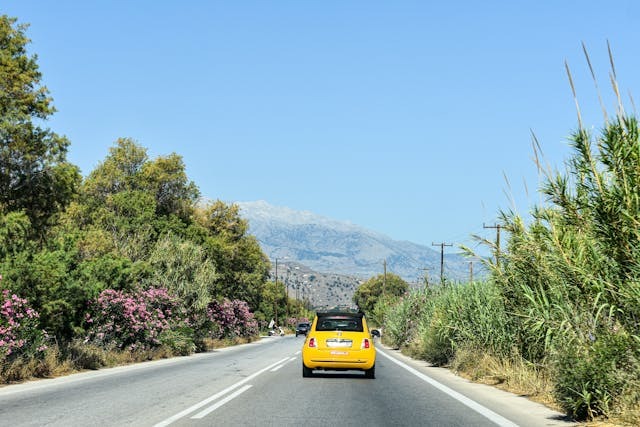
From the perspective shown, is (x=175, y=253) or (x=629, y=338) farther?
(x=175, y=253)

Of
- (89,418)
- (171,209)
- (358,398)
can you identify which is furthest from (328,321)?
(171,209)

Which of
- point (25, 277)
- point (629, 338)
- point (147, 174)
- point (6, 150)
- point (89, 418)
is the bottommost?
point (89, 418)

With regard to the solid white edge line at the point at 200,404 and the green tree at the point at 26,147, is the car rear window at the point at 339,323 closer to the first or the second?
the solid white edge line at the point at 200,404

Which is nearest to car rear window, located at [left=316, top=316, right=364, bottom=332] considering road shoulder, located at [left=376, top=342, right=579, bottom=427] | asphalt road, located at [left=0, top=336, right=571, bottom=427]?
asphalt road, located at [left=0, top=336, right=571, bottom=427]

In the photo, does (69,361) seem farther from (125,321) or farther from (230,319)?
(230,319)

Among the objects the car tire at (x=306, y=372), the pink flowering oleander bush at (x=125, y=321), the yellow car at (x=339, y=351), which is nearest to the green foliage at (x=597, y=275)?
the yellow car at (x=339, y=351)

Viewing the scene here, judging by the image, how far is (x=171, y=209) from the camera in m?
56.1

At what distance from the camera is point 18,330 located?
1766cm

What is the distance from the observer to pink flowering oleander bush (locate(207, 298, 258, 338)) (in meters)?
48.7

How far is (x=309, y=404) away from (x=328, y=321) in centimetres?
664

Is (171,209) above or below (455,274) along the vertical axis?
above

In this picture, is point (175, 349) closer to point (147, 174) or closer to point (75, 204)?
point (75, 204)

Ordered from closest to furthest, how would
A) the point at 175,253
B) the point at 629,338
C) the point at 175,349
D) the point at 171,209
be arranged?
the point at 629,338 → the point at 175,349 → the point at 175,253 → the point at 171,209

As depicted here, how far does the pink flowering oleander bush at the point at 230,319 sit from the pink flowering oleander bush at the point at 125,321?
14.1 m
